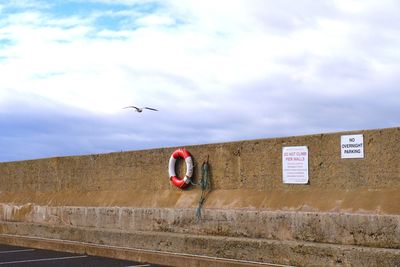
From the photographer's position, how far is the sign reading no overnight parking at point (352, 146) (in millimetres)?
10281

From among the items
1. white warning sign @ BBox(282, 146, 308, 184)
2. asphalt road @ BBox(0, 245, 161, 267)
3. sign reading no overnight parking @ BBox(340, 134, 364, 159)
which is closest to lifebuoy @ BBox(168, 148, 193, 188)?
asphalt road @ BBox(0, 245, 161, 267)

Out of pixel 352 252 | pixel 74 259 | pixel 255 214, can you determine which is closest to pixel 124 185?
pixel 74 259

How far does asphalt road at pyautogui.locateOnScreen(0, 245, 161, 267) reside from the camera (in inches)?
485

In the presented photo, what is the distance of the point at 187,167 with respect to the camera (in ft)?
42.9

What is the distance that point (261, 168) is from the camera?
38.8 feet

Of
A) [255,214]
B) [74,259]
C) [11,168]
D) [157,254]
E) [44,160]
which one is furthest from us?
[11,168]

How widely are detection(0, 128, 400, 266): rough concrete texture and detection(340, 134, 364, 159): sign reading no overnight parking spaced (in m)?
0.10

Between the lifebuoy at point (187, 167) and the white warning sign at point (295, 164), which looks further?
the lifebuoy at point (187, 167)

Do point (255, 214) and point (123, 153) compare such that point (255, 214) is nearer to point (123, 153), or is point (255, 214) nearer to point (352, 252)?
point (352, 252)

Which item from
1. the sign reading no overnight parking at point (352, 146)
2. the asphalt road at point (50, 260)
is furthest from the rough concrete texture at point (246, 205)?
the asphalt road at point (50, 260)

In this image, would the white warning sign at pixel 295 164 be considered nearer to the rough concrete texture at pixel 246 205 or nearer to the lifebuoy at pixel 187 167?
the rough concrete texture at pixel 246 205

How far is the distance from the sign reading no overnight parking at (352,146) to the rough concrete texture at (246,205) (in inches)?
3.8

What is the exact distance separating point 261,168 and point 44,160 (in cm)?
817

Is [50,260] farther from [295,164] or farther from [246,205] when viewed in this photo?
[295,164]
